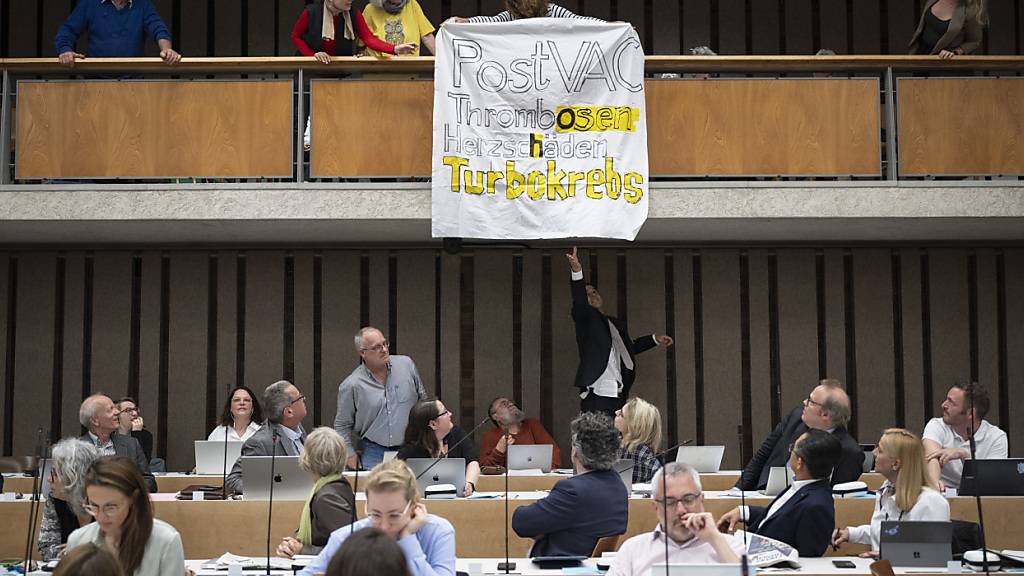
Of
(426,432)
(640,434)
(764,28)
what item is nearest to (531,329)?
(640,434)

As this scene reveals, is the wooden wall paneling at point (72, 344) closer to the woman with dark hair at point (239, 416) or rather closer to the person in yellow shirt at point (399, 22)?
the woman with dark hair at point (239, 416)

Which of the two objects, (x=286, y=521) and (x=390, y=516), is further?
(x=286, y=521)

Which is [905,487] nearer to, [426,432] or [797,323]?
[426,432]

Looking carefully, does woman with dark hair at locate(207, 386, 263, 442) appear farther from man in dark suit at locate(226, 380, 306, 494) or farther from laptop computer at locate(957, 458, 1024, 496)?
laptop computer at locate(957, 458, 1024, 496)

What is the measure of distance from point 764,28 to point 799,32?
14.2 inches

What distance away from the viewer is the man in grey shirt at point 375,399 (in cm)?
867

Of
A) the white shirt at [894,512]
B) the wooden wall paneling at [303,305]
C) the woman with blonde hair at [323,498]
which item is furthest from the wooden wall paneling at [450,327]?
the white shirt at [894,512]

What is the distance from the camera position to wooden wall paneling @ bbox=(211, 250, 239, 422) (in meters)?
11.1

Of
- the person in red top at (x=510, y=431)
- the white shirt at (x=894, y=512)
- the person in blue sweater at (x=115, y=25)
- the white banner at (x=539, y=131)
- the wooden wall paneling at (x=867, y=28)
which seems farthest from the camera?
the wooden wall paneling at (x=867, y=28)

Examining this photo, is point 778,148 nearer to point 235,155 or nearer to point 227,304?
point 235,155

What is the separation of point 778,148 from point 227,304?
5419mm

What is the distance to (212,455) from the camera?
8023 mm

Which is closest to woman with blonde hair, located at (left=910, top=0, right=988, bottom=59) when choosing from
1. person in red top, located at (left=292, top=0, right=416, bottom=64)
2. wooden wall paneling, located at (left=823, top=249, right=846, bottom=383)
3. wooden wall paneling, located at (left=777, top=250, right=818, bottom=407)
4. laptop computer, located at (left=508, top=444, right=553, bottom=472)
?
wooden wall paneling, located at (left=823, top=249, right=846, bottom=383)

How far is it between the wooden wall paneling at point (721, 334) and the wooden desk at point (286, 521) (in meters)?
4.35
